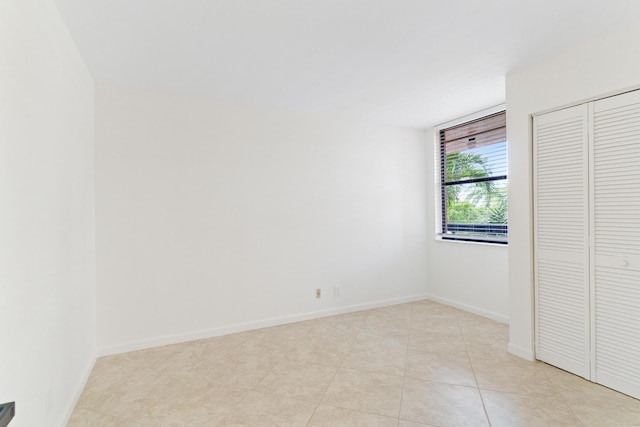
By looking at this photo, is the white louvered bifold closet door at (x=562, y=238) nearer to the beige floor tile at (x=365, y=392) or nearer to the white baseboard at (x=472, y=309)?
the white baseboard at (x=472, y=309)

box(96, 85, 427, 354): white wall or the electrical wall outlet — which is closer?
the electrical wall outlet

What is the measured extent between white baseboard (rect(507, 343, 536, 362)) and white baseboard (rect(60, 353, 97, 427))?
3.35m

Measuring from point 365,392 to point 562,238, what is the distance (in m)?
1.91

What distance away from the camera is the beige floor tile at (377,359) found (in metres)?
2.75

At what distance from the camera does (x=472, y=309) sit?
4.20 metres

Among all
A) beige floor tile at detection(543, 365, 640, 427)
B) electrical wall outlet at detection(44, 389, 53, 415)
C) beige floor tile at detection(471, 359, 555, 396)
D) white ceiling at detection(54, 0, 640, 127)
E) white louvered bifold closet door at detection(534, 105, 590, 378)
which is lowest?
beige floor tile at detection(471, 359, 555, 396)

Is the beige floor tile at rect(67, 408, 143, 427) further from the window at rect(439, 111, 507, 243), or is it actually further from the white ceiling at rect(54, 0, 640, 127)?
the window at rect(439, 111, 507, 243)

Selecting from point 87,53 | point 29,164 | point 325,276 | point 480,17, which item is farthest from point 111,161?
point 480,17

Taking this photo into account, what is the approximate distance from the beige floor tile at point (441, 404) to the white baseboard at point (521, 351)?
0.79 metres

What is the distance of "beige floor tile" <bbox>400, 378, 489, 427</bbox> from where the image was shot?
205 centimetres

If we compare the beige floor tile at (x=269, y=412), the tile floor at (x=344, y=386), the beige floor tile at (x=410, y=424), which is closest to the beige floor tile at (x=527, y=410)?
the tile floor at (x=344, y=386)

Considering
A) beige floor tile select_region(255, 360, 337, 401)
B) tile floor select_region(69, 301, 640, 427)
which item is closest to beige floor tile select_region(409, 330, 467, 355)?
tile floor select_region(69, 301, 640, 427)

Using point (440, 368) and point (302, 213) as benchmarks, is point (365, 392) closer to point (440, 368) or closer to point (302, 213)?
point (440, 368)

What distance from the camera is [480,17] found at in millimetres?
2104
